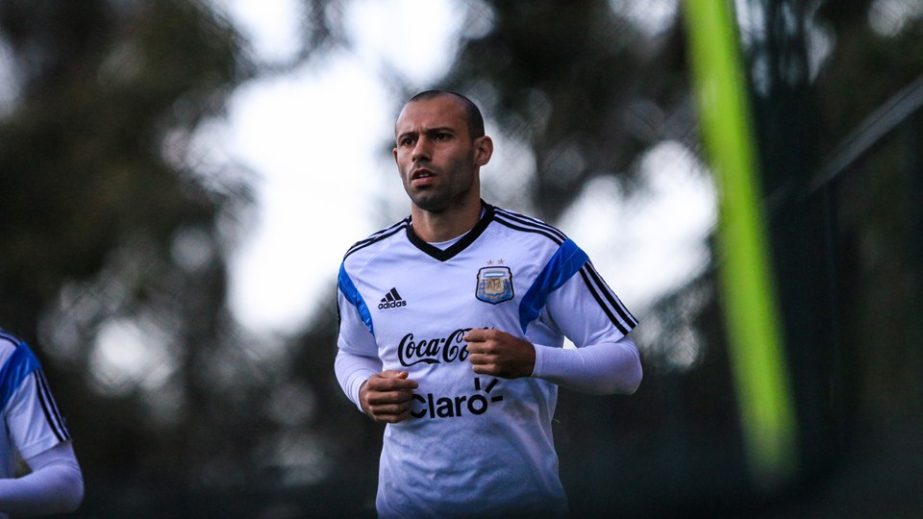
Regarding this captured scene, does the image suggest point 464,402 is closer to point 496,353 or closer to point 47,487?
point 496,353

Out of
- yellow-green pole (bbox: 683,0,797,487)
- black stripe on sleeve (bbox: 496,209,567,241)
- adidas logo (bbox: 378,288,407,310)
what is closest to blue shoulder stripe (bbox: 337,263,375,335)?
adidas logo (bbox: 378,288,407,310)

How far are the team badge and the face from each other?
117mm

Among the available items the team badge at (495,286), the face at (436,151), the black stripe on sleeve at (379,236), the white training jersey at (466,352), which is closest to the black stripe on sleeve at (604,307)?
the white training jersey at (466,352)

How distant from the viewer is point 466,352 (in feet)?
6.32

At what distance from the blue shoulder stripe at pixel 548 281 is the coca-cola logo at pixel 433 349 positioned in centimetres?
8

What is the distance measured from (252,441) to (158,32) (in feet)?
7.32

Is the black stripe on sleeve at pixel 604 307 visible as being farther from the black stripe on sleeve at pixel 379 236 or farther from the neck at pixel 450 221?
the black stripe on sleeve at pixel 379 236

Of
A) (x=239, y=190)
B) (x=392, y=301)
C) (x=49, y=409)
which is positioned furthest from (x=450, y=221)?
(x=239, y=190)

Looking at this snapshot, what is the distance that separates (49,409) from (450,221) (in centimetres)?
65

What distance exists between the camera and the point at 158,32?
294 inches

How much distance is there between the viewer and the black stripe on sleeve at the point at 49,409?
211 cm

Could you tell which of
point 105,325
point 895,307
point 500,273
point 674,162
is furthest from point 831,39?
point 105,325

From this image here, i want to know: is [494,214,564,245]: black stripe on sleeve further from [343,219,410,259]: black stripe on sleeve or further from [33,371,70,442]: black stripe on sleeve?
[33,371,70,442]: black stripe on sleeve

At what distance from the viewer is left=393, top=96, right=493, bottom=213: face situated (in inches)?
75.5
